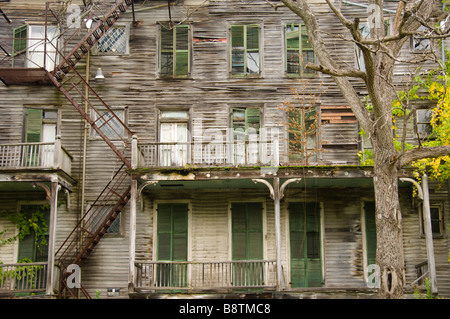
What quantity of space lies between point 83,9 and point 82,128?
434cm

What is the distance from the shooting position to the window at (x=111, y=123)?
19.5 metres

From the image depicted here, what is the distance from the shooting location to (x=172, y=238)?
1862 centimetres

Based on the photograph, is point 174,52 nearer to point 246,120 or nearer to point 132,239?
point 246,120

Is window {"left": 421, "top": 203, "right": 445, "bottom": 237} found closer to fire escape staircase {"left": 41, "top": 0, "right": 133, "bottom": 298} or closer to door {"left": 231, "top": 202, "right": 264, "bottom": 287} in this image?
door {"left": 231, "top": 202, "right": 264, "bottom": 287}

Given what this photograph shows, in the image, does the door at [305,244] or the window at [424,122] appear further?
the window at [424,122]

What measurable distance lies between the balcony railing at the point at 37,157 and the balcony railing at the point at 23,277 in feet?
9.67

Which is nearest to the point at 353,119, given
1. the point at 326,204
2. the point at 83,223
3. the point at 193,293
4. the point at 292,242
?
the point at 326,204

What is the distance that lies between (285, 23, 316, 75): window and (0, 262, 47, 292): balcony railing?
10375 mm

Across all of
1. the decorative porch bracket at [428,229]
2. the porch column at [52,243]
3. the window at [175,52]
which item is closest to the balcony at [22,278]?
the porch column at [52,243]

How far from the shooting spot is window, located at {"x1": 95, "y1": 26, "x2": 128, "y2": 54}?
20.2 meters

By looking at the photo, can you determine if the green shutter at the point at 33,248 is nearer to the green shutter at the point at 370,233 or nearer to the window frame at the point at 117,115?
the window frame at the point at 117,115

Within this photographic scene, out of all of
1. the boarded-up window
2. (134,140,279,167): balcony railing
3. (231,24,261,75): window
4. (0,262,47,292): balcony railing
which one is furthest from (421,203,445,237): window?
the boarded-up window

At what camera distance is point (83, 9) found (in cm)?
2042

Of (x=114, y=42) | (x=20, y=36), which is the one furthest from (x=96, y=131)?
(x=20, y=36)
